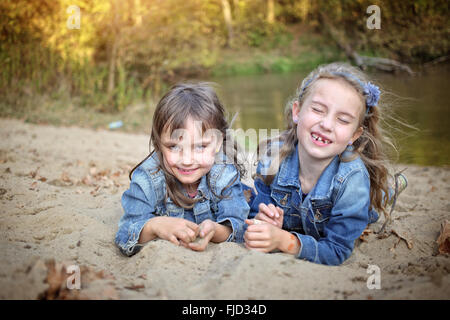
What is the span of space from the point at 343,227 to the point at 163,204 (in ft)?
4.18

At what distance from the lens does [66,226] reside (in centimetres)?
Answer: 281

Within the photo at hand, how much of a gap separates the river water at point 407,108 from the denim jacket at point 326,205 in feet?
2.45

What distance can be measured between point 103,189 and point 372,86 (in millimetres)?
2679

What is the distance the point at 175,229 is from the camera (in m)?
2.44

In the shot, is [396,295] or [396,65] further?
[396,65]

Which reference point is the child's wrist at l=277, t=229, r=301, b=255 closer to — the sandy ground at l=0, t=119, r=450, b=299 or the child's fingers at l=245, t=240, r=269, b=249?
the child's fingers at l=245, t=240, r=269, b=249

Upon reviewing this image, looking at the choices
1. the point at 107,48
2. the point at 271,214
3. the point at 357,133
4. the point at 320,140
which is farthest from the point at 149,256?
the point at 107,48

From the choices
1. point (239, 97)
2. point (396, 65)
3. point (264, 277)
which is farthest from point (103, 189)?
point (396, 65)

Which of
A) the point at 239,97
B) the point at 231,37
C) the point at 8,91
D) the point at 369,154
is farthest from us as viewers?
the point at 231,37

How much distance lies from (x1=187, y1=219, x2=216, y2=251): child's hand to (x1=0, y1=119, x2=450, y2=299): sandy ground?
5cm

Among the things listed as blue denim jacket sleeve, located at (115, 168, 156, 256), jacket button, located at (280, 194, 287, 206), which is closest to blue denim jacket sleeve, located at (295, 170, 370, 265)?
jacket button, located at (280, 194, 287, 206)
